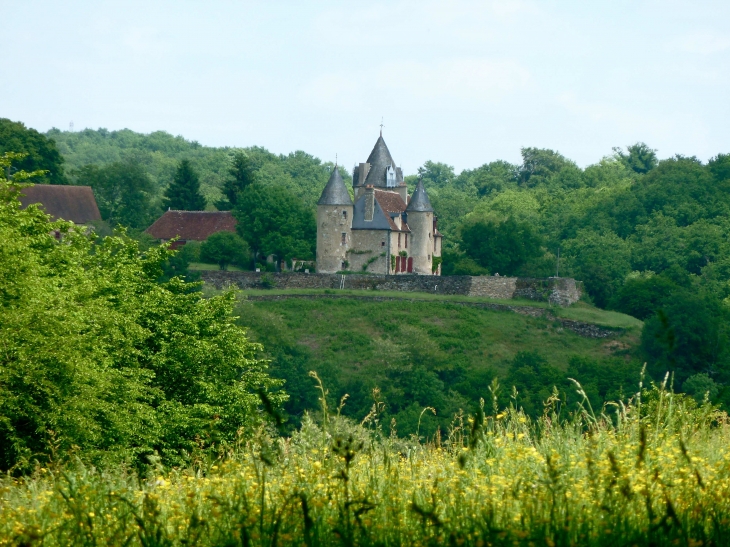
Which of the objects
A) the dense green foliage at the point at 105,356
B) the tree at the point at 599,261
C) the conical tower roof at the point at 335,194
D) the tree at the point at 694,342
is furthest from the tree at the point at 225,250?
the dense green foliage at the point at 105,356

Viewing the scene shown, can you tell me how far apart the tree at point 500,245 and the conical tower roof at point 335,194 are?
7.71 metres

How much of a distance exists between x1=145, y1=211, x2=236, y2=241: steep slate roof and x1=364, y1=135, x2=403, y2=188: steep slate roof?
31.6 ft

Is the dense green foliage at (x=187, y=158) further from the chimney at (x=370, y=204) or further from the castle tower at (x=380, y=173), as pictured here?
the chimney at (x=370, y=204)

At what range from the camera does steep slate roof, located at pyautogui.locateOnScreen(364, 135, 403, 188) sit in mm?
62500

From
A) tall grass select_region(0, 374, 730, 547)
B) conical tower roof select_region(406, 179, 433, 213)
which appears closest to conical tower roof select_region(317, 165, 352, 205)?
conical tower roof select_region(406, 179, 433, 213)

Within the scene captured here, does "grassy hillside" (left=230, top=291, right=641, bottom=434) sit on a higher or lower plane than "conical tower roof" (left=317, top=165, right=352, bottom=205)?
lower

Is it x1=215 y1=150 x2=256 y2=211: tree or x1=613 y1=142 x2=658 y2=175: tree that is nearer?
x1=215 y1=150 x2=256 y2=211: tree

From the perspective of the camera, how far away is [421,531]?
4926 millimetres

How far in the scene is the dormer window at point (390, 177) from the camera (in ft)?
206

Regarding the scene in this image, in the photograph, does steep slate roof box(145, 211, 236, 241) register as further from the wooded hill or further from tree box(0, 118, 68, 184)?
tree box(0, 118, 68, 184)

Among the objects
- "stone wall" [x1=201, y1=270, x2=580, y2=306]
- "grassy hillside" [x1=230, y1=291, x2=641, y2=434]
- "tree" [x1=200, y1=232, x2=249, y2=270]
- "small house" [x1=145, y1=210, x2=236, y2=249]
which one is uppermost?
"small house" [x1=145, y1=210, x2=236, y2=249]

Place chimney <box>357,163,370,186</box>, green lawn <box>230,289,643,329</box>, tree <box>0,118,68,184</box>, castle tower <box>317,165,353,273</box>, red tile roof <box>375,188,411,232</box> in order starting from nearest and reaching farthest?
green lawn <box>230,289,643,329</box>, castle tower <box>317,165,353,273</box>, red tile roof <box>375,188,411,232</box>, chimney <box>357,163,370,186</box>, tree <box>0,118,68,184</box>

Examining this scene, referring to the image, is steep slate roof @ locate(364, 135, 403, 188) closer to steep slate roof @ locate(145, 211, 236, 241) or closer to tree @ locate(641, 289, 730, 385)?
steep slate roof @ locate(145, 211, 236, 241)

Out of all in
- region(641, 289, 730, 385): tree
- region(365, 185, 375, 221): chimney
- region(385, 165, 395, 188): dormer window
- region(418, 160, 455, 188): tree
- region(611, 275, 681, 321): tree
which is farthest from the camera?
region(418, 160, 455, 188): tree
